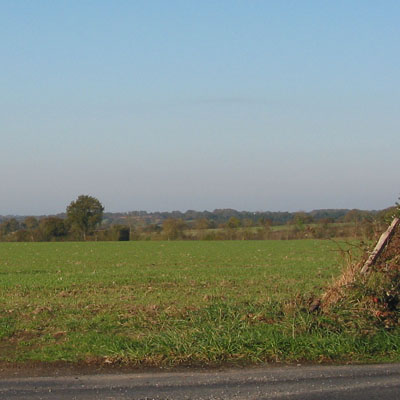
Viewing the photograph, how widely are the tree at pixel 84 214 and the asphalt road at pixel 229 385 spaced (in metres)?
82.5

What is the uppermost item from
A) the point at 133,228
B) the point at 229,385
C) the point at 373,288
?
the point at 133,228

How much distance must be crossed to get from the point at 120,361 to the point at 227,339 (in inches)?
58.9

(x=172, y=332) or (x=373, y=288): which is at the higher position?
(x=373, y=288)

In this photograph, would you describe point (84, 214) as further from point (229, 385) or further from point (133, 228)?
point (229, 385)

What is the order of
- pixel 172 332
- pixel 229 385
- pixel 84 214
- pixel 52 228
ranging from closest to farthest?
pixel 229 385
pixel 172 332
pixel 52 228
pixel 84 214

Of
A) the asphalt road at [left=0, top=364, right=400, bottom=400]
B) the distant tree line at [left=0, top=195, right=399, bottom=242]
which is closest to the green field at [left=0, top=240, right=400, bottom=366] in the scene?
the asphalt road at [left=0, top=364, right=400, bottom=400]

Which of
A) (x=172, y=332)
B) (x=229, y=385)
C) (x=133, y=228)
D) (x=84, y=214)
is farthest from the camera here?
(x=84, y=214)

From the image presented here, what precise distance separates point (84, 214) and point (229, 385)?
281 ft

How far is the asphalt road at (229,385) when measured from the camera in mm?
6309

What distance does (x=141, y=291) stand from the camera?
15.9 m

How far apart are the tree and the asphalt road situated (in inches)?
3246

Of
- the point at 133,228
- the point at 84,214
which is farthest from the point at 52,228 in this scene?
the point at 133,228

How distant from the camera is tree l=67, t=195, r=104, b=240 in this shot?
89188 mm

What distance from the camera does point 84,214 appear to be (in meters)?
90.4
